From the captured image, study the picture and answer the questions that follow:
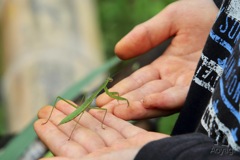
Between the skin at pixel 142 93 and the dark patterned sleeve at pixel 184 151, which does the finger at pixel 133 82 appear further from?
the dark patterned sleeve at pixel 184 151

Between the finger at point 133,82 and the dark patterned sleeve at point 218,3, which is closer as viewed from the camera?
the finger at point 133,82

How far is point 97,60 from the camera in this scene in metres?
2.65

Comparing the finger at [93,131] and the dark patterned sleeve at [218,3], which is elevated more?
the dark patterned sleeve at [218,3]

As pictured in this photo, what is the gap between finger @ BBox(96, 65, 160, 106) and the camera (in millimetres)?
1647

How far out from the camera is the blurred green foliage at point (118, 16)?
10.8ft

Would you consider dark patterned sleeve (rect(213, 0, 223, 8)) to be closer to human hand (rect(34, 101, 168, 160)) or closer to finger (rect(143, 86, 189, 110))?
finger (rect(143, 86, 189, 110))

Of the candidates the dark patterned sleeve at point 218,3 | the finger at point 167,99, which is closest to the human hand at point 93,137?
the finger at point 167,99

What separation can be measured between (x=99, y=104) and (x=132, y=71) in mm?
187

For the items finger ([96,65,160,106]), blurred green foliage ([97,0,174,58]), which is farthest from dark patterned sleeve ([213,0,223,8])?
blurred green foliage ([97,0,174,58])

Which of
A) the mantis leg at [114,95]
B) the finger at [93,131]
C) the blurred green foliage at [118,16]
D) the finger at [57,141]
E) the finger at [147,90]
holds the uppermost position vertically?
the finger at [57,141]

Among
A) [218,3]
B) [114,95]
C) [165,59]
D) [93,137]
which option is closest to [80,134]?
[93,137]

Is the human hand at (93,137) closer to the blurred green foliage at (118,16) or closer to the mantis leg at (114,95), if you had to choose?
the mantis leg at (114,95)

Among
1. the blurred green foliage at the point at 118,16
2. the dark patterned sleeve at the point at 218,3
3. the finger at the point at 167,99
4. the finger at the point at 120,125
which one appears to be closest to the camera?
the finger at the point at 120,125

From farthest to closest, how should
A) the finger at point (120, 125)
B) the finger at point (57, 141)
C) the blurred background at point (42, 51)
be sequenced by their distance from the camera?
the blurred background at point (42, 51) < the finger at point (120, 125) < the finger at point (57, 141)
